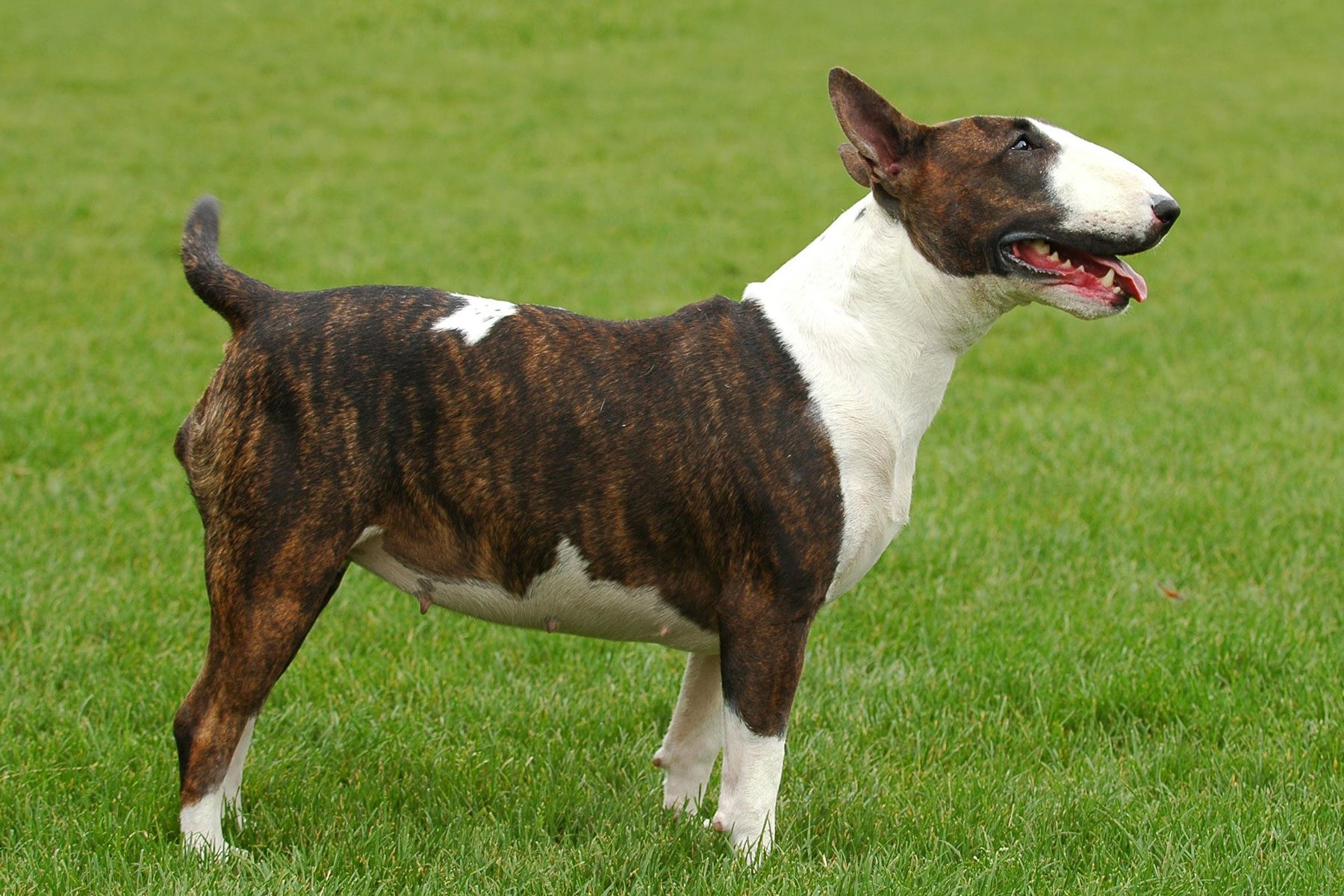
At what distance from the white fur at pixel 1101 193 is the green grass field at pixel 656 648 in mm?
1652

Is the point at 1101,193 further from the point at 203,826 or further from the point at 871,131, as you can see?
the point at 203,826

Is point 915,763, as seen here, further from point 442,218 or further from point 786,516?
point 442,218

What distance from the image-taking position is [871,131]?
371 cm

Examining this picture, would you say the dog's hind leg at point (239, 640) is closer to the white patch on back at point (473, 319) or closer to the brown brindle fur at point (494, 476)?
the brown brindle fur at point (494, 476)

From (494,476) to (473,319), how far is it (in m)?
0.42

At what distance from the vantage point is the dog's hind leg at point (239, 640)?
3.68m

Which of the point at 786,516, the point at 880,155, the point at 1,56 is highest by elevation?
the point at 880,155

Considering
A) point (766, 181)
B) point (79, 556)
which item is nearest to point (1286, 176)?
point (766, 181)

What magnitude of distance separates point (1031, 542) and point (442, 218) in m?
6.94

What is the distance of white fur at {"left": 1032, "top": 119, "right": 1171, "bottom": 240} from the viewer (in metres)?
3.52

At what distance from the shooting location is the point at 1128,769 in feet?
15.0

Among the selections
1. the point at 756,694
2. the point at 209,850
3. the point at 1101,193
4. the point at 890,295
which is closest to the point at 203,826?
the point at 209,850

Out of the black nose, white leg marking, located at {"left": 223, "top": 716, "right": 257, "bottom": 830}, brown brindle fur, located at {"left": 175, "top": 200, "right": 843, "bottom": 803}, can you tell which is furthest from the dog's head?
white leg marking, located at {"left": 223, "top": 716, "right": 257, "bottom": 830}

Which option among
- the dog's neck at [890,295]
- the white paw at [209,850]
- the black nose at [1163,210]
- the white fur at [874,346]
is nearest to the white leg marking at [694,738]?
the white fur at [874,346]
